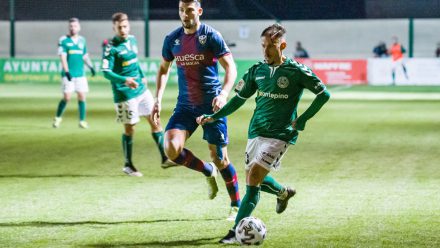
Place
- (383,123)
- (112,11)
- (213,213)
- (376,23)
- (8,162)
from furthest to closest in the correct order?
(376,23) → (112,11) → (383,123) → (8,162) → (213,213)

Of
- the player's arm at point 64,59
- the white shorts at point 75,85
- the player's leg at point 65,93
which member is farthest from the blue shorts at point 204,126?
the player's leg at point 65,93

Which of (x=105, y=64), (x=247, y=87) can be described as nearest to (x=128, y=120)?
(x=105, y=64)

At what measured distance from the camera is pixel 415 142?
A: 15.5m

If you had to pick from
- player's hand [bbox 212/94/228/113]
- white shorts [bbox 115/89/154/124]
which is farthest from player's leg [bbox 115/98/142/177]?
player's hand [bbox 212/94/228/113]

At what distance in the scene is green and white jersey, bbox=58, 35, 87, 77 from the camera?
18.5 meters

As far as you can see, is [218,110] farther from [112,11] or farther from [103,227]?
[112,11]

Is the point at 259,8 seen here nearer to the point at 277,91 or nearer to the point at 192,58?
the point at 192,58

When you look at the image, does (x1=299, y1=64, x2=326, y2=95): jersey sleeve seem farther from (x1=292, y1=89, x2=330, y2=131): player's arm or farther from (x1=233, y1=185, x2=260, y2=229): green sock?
(x1=233, y1=185, x2=260, y2=229): green sock

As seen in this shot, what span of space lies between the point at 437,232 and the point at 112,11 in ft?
116

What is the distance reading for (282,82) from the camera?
7594 mm

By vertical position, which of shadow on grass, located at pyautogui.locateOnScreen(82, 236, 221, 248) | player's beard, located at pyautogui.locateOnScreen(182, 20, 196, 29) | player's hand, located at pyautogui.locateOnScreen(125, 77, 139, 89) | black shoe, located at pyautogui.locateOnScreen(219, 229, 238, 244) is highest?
player's beard, located at pyautogui.locateOnScreen(182, 20, 196, 29)

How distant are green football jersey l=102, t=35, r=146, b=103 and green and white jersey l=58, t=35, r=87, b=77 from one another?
640cm

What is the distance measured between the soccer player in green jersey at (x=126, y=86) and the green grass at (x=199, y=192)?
47 centimetres

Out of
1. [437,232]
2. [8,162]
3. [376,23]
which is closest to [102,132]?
[8,162]
